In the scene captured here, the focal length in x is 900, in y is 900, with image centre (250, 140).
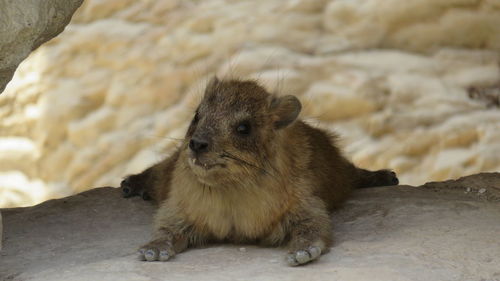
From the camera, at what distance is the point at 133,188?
24.6ft

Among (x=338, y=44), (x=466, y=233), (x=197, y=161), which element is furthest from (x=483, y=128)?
(x=197, y=161)

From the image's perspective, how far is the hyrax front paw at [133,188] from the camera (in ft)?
24.5

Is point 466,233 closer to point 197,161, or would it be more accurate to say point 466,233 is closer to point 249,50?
point 197,161

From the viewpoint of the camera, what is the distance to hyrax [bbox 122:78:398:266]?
5.71 metres

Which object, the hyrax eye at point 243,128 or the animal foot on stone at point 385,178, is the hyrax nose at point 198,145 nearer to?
the hyrax eye at point 243,128

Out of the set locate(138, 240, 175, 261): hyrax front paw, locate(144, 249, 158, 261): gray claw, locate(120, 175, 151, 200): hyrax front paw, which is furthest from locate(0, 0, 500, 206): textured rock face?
locate(144, 249, 158, 261): gray claw

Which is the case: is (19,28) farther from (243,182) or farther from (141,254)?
(243,182)

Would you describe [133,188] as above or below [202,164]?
below

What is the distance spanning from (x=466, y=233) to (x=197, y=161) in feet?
5.88

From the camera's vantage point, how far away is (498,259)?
5305 mm

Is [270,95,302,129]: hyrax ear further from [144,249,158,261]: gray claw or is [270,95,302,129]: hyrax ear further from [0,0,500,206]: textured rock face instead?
[0,0,500,206]: textured rock face

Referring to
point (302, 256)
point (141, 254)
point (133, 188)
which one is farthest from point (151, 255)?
point (133, 188)

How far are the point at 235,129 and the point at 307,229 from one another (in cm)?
82

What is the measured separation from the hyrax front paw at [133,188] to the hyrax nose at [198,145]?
1.92 meters
